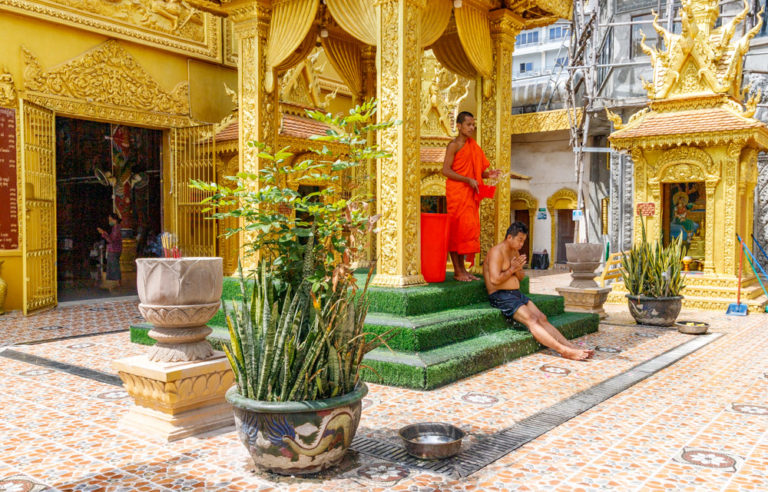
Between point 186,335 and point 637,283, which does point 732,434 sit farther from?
point 637,283

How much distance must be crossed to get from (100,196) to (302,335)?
40.4ft

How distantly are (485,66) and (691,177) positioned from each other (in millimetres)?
5105

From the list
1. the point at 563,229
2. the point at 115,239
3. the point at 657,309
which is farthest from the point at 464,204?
the point at 563,229

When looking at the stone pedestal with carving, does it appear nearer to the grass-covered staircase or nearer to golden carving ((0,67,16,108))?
the grass-covered staircase

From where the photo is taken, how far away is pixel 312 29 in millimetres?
7047

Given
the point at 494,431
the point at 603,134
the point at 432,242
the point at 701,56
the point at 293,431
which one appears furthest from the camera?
the point at 603,134

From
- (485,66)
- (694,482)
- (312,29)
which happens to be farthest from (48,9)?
(694,482)

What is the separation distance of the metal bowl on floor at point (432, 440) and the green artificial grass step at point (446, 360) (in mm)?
726

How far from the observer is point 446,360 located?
455 centimetres

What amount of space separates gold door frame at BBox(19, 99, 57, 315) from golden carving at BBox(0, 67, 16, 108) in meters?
0.49

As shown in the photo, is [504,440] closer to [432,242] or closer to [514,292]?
[514,292]

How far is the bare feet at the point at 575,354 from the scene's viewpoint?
5.30 meters

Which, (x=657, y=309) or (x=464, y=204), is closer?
(x=464, y=204)

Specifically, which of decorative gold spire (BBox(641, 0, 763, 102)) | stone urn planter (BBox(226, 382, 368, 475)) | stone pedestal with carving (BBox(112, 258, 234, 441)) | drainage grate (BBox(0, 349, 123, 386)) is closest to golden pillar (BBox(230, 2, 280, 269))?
drainage grate (BBox(0, 349, 123, 386))
